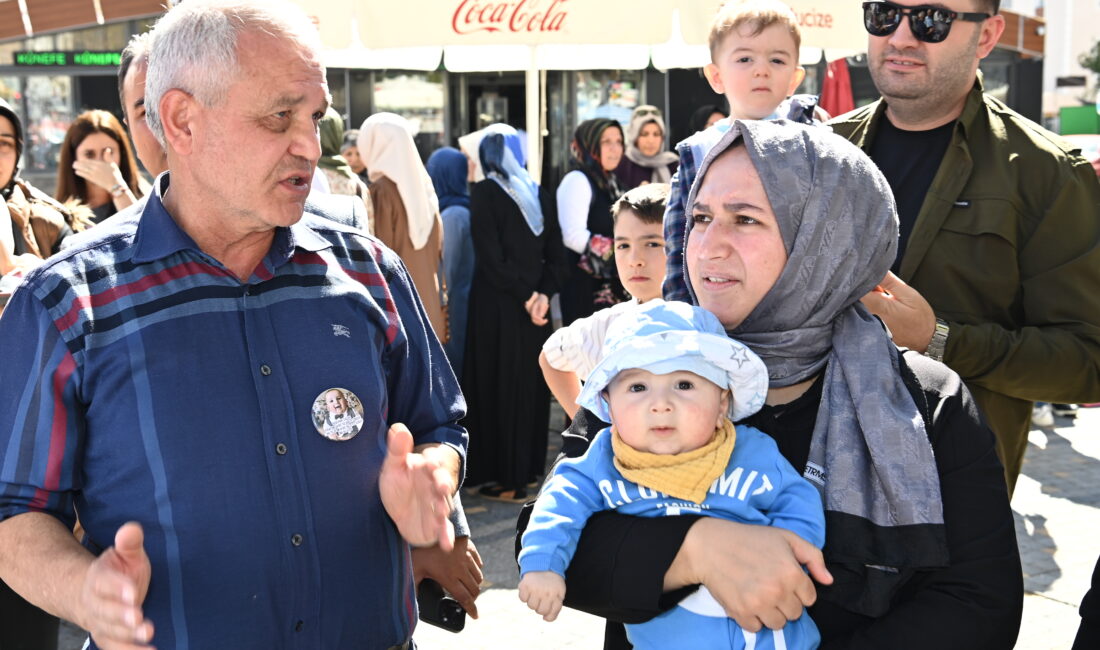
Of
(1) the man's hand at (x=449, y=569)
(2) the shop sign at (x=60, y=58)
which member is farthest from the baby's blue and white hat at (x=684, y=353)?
(2) the shop sign at (x=60, y=58)

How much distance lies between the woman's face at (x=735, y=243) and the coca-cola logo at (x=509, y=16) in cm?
518

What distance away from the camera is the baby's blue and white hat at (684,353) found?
6.82 feet

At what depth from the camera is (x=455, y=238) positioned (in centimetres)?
751

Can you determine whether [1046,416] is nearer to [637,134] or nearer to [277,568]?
[637,134]

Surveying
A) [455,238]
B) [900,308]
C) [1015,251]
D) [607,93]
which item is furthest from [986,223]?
[607,93]

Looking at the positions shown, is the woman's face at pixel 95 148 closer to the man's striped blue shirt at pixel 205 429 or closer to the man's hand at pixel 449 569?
the man's striped blue shirt at pixel 205 429

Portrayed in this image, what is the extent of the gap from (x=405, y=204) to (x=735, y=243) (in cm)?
486

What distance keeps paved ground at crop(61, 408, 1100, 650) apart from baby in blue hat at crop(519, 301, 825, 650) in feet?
9.47

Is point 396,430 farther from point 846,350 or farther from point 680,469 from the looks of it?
point 846,350

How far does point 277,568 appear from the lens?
6.84ft

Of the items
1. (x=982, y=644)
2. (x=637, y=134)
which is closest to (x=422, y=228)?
(x=637, y=134)

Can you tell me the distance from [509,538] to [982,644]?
4.34 metres

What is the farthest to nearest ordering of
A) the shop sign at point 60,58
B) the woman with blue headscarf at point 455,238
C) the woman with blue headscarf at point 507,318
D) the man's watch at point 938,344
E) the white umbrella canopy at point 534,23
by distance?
the shop sign at point 60,58
the woman with blue headscarf at point 455,238
the white umbrella canopy at point 534,23
the woman with blue headscarf at point 507,318
the man's watch at point 938,344

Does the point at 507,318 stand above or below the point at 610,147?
below
